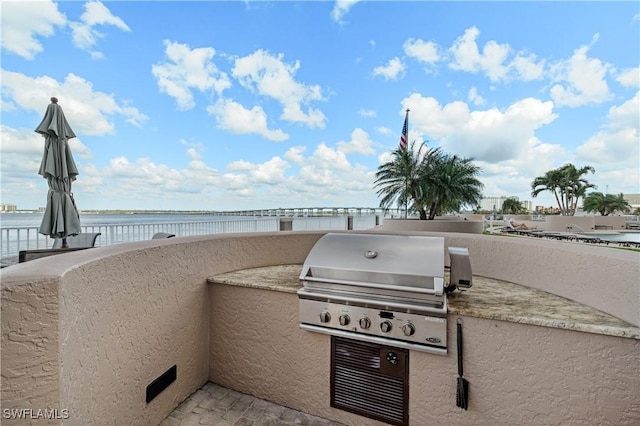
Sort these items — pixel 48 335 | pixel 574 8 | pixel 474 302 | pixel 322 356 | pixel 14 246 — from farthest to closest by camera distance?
pixel 14 246, pixel 574 8, pixel 322 356, pixel 474 302, pixel 48 335

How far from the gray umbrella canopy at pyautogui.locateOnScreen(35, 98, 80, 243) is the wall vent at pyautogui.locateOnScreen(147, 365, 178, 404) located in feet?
10.6

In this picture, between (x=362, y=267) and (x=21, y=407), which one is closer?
(x=21, y=407)

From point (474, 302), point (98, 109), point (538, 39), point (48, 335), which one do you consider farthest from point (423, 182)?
point (98, 109)

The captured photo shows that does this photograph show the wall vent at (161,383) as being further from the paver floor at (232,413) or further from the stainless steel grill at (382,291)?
the stainless steel grill at (382,291)

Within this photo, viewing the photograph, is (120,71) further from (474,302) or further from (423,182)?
(423,182)

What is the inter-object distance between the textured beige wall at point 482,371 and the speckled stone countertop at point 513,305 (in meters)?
0.05

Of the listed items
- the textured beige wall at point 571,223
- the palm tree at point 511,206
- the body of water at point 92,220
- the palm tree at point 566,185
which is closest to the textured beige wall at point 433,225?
the body of water at point 92,220

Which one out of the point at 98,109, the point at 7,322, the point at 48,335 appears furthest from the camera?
the point at 98,109

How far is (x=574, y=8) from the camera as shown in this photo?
185 inches

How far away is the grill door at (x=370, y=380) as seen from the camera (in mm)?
1815

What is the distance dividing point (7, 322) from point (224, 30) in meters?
6.98

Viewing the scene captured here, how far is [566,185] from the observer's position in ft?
71.1

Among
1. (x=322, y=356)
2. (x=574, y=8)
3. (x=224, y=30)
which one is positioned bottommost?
(x=322, y=356)

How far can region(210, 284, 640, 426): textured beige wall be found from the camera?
141 centimetres
